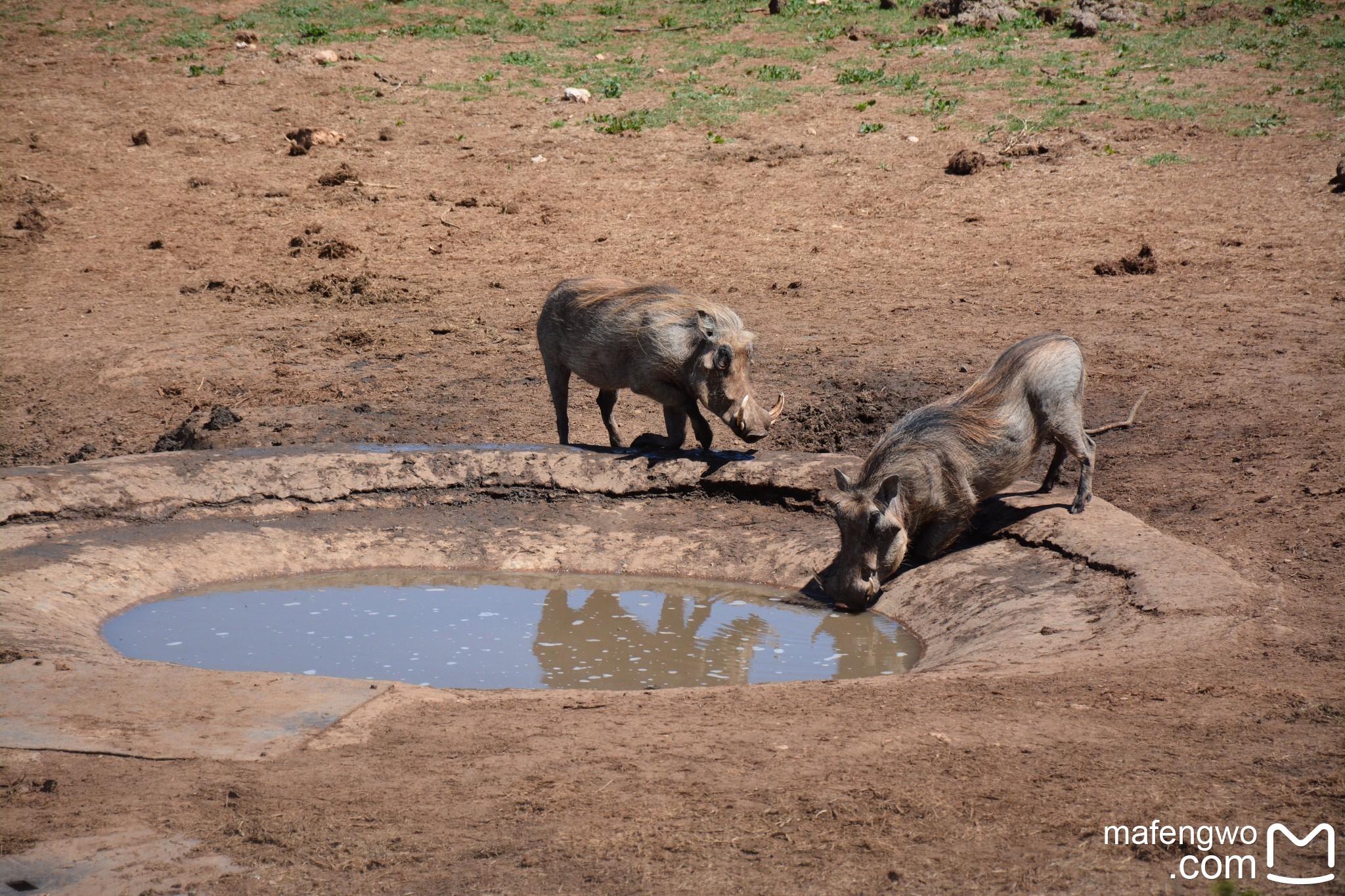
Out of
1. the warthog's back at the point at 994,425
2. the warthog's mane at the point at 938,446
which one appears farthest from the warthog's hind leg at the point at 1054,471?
the warthog's mane at the point at 938,446

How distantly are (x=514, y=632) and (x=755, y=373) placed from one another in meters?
3.78

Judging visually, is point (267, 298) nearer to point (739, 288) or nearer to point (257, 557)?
point (739, 288)

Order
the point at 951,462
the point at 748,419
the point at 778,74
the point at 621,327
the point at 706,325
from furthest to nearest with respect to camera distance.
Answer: the point at 778,74
the point at 621,327
the point at 748,419
the point at 706,325
the point at 951,462

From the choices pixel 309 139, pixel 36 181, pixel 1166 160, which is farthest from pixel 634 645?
pixel 36 181

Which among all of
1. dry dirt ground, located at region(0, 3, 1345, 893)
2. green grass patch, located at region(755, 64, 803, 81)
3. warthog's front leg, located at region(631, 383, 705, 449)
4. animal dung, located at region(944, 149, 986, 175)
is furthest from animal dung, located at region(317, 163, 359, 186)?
warthog's front leg, located at region(631, 383, 705, 449)

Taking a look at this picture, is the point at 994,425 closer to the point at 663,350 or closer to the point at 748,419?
the point at 748,419

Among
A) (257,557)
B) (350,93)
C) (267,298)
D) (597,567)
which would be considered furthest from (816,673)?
(350,93)

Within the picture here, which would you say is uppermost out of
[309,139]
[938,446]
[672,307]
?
[309,139]

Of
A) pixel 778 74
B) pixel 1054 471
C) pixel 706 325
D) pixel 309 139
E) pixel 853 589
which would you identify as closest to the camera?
pixel 853 589

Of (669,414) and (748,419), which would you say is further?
(669,414)

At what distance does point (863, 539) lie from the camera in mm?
5691

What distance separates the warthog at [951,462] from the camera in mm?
5699

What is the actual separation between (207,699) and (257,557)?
2.31m

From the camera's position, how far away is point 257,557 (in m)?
6.24
